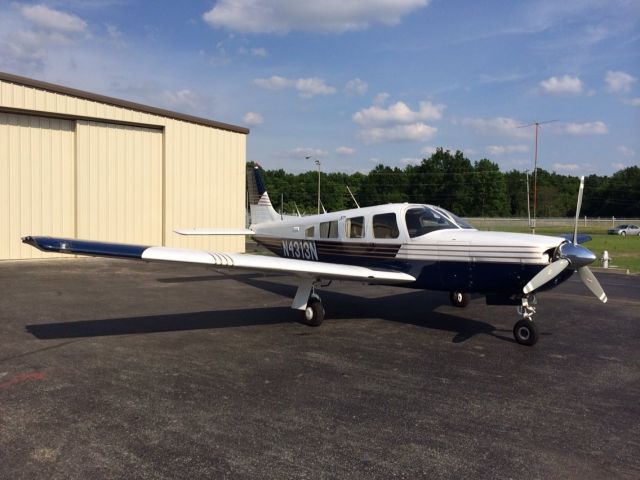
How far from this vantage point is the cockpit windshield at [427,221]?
8.33 metres

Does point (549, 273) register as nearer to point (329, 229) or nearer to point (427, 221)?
point (427, 221)

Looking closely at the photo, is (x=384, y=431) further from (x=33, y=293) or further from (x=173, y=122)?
(x=173, y=122)

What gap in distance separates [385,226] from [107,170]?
13990 mm

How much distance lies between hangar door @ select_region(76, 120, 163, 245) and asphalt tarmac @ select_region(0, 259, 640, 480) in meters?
9.29

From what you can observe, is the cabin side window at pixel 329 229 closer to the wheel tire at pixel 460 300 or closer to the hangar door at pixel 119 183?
the wheel tire at pixel 460 300

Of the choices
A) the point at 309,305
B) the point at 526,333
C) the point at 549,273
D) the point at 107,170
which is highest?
the point at 107,170

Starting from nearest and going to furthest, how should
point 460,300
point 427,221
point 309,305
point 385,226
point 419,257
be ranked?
point 419,257 < point 427,221 < point 309,305 < point 385,226 < point 460,300

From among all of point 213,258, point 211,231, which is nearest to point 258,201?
point 211,231

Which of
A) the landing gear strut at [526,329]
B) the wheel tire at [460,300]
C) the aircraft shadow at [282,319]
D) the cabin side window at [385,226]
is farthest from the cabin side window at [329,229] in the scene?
the landing gear strut at [526,329]

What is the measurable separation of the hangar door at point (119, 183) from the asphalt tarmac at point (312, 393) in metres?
9.29

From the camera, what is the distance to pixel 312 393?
522cm

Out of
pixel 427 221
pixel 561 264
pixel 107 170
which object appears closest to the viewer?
pixel 561 264

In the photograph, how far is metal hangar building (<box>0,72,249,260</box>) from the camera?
17062 mm

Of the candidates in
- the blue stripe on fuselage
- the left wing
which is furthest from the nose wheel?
the blue stripe on fuselage
